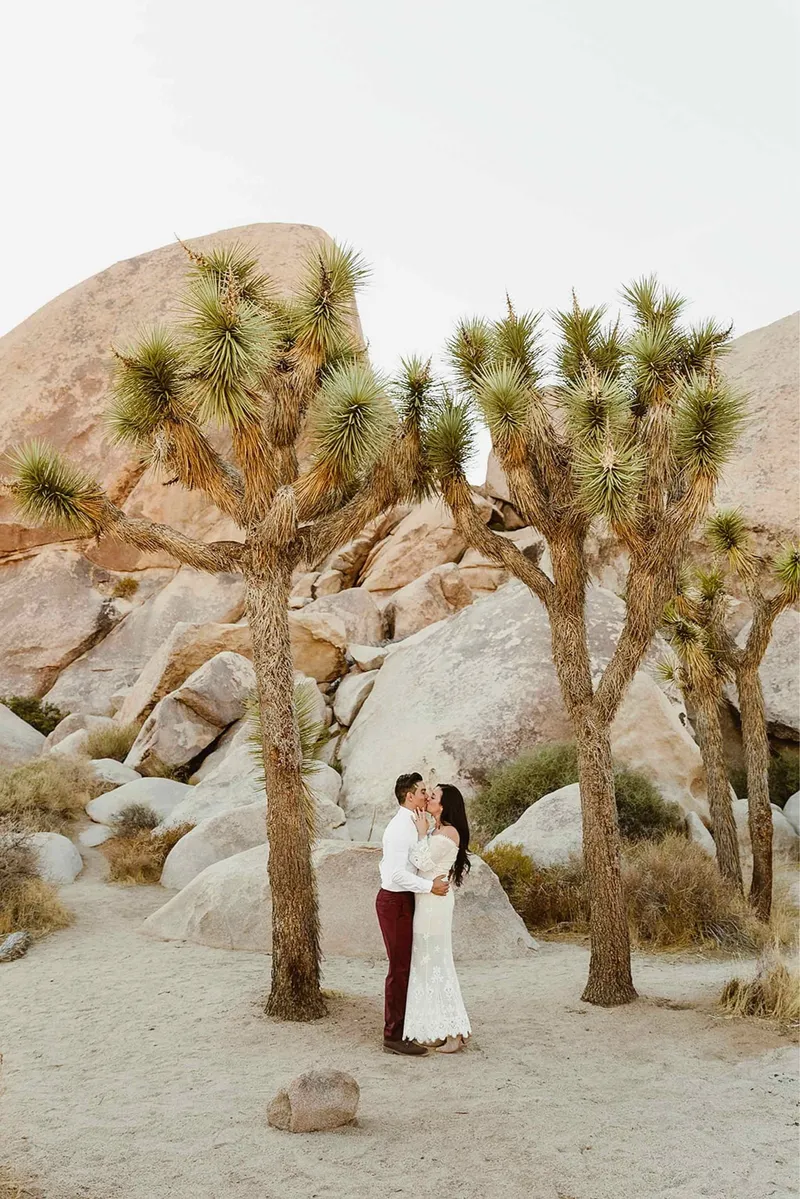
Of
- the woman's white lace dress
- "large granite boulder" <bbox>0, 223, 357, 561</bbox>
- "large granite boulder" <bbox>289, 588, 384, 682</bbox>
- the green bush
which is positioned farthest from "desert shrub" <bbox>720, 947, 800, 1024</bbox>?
"large granite boulder" <bbox>0, 223, 357, 561</bbox>

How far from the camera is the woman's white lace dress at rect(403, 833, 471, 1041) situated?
6.69 m

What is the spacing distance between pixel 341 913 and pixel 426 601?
1321cm

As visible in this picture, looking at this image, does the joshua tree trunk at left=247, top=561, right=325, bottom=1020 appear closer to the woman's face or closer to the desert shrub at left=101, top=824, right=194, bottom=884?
the woman's face

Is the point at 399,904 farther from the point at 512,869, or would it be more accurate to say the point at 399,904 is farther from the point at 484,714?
the point at 484,714

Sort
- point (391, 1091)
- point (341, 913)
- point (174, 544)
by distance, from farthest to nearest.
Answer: point (341, 913), point (174, 544), point (391, 1091)

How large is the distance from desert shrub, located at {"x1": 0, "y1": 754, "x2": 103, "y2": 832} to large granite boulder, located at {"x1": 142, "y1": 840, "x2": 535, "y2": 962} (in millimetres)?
3850

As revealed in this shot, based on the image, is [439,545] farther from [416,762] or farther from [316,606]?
[416,762]

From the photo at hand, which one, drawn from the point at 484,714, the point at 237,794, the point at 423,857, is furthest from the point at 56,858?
the point at 423,857

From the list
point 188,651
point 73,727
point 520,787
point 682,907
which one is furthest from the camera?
point 73,727

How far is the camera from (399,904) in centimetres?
673

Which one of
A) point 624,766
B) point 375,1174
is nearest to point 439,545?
point 624,766

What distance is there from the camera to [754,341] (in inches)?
1106

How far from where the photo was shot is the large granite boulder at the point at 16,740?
755 inches

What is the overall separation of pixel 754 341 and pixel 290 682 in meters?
24.1
